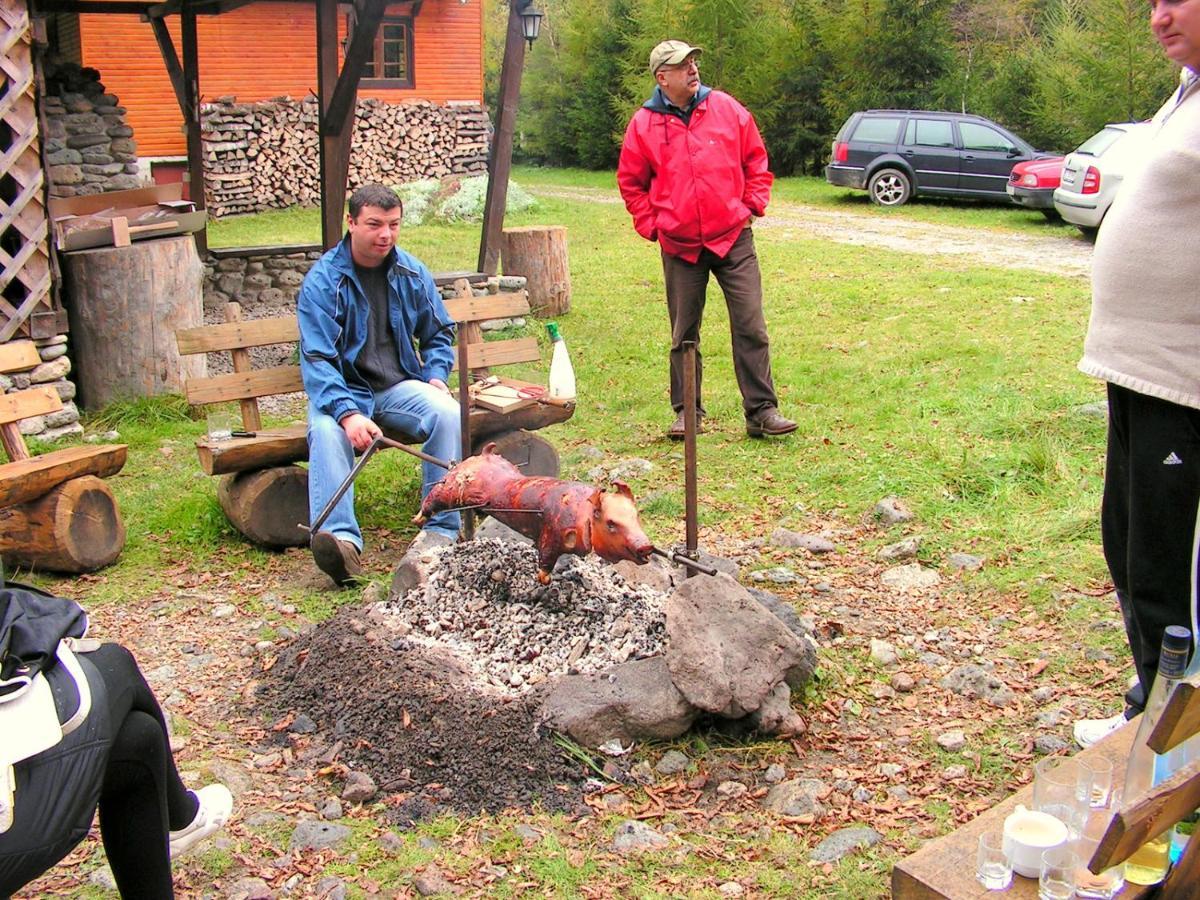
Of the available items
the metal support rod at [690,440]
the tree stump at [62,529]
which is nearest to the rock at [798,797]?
the metal support rod at [690,440]

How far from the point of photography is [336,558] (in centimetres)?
493

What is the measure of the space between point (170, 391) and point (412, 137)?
14.5 meters

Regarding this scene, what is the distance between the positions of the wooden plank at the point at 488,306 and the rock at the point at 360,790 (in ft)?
10.7

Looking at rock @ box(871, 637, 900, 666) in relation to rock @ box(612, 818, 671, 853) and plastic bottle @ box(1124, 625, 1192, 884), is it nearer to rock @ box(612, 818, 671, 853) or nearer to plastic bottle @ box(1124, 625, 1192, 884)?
rock @ box(612, 818, 671, 853)

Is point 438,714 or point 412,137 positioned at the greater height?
point 412,137

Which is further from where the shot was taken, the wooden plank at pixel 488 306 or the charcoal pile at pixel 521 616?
the wooden plank at pixel 488 306

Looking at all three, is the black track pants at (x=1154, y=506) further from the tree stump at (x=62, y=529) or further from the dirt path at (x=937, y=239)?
the dirt path at (x=937, y=239)

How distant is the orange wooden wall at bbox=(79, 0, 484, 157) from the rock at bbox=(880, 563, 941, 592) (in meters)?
15.4

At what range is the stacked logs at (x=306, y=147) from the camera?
62.2 ft

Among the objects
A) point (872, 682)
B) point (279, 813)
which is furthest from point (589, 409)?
point (279, 813)

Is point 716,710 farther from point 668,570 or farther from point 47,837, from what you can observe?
point 47,837

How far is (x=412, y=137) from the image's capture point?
70.3ft

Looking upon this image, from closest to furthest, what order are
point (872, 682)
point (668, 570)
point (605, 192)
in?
1. point (872, 682)
2. point (668, 570)
3. point (605, 192)

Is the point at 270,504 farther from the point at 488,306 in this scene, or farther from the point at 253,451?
the point at 488,306
